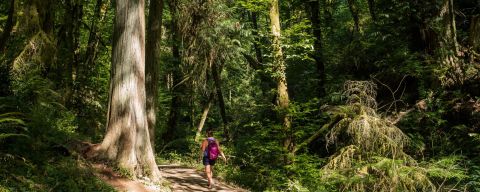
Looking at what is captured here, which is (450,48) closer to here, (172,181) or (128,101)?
(172,181)

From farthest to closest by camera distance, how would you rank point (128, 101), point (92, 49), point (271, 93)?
point (92, 49)
point (271, 93)
point (128, 101)

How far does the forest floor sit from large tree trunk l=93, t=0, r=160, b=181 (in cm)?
32

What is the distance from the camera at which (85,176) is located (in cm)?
788

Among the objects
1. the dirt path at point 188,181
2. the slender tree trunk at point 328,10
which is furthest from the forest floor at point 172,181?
the slender tree trunk at point 328,10

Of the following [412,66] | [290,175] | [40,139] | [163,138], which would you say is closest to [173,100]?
[163,138]

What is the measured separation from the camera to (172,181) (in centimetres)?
1148

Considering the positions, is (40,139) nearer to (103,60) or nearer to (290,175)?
(290,175)

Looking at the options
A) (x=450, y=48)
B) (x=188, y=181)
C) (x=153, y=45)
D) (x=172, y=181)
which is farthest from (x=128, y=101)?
(x=450, y=48)

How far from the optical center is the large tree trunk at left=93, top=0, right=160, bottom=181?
9023 millimetres

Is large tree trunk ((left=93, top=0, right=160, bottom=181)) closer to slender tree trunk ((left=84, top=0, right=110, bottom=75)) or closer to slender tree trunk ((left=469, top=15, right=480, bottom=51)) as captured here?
slender tree trunk ((left=84, top=0, right=110, bottom=75))

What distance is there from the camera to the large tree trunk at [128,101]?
355 inches

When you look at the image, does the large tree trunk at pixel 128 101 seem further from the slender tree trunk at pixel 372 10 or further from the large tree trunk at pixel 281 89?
the slender tree trunk at pixel 372 10

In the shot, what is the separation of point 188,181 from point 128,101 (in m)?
3.78

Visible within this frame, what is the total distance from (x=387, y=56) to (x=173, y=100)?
10305 millimetres
